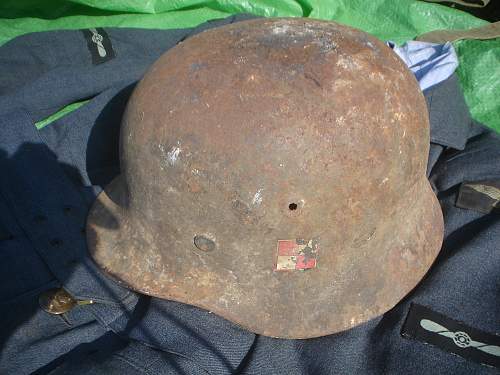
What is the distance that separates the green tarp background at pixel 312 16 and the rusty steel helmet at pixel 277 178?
1.17 meters

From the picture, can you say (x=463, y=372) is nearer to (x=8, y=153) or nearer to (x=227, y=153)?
(x=227, y=153)

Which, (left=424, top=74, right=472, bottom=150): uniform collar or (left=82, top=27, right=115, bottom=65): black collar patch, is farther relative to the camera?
(left=82, top=27, right=115, bottom=65): black collar patch

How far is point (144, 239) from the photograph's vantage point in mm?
1524

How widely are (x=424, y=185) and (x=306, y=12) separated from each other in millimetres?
1365

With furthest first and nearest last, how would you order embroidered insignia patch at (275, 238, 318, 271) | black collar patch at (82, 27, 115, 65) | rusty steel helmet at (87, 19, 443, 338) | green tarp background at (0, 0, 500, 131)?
green tarp background at (0, 0, 500, 131) < black collar patch at (82, 27, 115, 65) < embroidered insignia patch at (275, 238, 318, 271) < rusty steel helmet at (87, 19, 443, 338)

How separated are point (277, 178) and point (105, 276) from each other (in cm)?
78

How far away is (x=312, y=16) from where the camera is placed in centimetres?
260

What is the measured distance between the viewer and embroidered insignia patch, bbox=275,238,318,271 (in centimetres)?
136

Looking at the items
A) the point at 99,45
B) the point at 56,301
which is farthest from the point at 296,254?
the point at 99,45

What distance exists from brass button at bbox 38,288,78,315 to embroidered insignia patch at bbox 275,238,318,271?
75 cm

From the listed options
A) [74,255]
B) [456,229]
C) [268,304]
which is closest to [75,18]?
[74,255]

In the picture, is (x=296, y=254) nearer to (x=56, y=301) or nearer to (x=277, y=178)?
(x=277, y=178)

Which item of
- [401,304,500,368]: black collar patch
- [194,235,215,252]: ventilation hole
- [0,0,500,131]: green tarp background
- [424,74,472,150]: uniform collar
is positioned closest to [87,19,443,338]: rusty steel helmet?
[194,235,215,252]: ventilation hole

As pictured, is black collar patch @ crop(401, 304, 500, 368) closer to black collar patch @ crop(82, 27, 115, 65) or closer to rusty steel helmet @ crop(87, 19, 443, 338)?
rusty steel helmet @ crop(87, 19, 443, 338)
